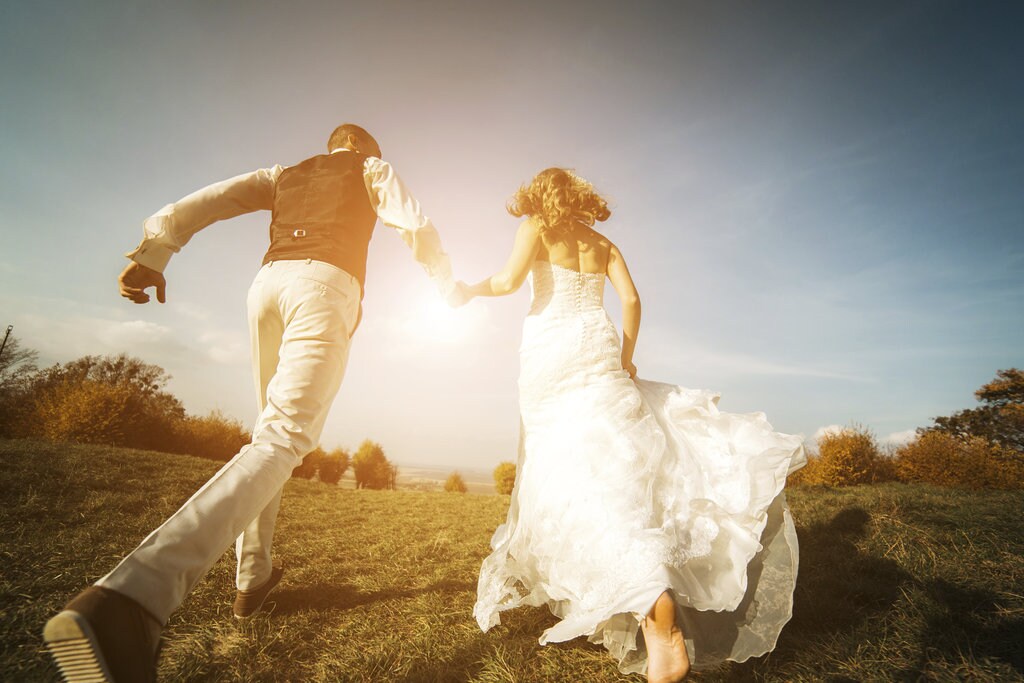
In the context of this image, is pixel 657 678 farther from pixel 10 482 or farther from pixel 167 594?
pixel 10 482

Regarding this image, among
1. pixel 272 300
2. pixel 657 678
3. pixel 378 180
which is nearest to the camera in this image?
pixel 657 678

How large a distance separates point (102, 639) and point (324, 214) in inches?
95.0

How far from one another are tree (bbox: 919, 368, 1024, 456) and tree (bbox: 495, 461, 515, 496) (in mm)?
17545

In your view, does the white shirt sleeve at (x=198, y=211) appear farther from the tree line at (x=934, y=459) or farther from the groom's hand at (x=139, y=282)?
the tree line at (x=934, y=459)

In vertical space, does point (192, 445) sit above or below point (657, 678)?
below

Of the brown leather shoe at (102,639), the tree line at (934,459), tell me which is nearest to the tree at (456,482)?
the tree line at (934,459)

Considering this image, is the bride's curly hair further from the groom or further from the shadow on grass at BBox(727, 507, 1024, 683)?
the shadow on grass at BBox(727, 507, 1024, 683)

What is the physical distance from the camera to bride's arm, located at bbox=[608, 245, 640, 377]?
3336 millimetres

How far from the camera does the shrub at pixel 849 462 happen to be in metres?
12.3

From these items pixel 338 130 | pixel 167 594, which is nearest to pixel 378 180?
pixel 338 130

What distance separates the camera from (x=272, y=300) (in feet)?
8.34

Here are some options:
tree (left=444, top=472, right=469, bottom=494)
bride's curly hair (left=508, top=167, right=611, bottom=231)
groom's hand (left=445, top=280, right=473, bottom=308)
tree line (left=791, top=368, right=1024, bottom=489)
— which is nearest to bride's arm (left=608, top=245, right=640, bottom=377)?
bride's curly hair (left=508, top=167, right=611, bottom=231)

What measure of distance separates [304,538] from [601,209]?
530 cm

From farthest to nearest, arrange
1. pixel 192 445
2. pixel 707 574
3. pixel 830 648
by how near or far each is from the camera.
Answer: pixel 192 445
pixel 830 648
pixel 707 574
